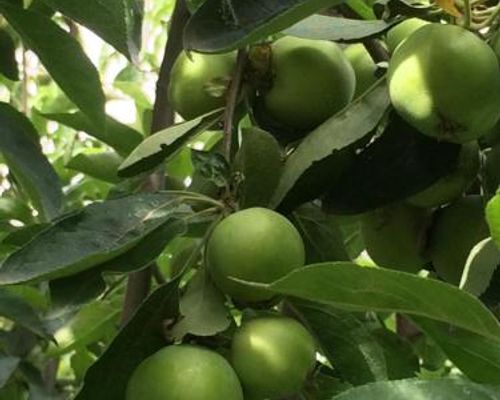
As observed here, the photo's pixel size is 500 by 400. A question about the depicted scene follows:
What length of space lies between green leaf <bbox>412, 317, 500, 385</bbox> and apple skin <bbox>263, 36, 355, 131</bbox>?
0.33 m

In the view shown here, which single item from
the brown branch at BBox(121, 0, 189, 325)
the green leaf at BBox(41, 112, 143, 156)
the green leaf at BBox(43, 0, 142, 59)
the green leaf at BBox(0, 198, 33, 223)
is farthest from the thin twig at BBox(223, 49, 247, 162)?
the green leaf at BBox(0, 198, 33, 223)

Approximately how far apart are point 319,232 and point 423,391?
1.46 ft

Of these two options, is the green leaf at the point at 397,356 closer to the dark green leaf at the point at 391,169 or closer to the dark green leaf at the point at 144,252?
the dark green leaf at the point at 391,169

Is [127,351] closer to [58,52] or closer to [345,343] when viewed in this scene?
[345,343]

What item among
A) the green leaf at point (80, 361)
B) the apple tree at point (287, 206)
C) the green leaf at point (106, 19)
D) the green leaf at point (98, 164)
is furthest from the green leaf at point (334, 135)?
the green leaf at point (80, 361)

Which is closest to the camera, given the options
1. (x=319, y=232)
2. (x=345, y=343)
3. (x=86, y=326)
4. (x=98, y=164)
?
(x=345, y=343)

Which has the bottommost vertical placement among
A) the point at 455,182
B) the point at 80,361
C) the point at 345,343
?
the point at 80,361

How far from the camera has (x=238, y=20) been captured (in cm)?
100

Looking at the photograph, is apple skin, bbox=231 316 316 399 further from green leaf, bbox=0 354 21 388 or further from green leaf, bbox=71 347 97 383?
green leaf, bbox=71 347 97 383

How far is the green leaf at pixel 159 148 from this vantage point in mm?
1112

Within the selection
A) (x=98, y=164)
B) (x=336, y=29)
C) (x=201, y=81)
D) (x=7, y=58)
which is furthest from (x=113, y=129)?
(x=336, y=29)

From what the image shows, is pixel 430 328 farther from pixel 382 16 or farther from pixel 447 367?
pixel 447 367

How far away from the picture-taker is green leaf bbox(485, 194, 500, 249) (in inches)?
31.4

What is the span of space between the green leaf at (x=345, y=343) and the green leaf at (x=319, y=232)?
0.39ft
